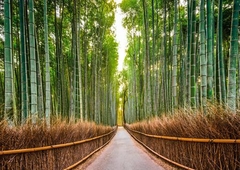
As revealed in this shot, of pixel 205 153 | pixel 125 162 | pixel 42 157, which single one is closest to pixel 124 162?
pixel 125 162

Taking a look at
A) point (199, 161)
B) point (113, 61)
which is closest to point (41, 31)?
point (199, 161)

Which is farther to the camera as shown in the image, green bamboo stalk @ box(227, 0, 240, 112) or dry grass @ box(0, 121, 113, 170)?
green bamboo stalk @ box(227, 0, 240, 112)

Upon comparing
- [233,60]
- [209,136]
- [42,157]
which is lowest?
[42,157]

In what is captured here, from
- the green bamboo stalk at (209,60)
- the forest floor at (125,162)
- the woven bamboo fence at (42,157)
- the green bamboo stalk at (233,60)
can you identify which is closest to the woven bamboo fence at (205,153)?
the forest floor at (125,162)

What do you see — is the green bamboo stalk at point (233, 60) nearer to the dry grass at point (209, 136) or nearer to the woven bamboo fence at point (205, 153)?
the dry grass at point (209, 136)

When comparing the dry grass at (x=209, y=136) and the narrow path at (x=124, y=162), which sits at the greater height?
the dry grass at (x=209, y=136)

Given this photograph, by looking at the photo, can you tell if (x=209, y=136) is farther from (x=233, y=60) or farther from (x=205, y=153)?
(x=233, y=60)

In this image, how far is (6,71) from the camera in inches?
121

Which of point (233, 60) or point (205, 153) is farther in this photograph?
point (233, 60)

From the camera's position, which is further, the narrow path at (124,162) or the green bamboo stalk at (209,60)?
the narrow path at (124,162)

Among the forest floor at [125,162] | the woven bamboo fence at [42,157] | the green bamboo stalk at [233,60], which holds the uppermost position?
the green bamboo stalk at [233,60]

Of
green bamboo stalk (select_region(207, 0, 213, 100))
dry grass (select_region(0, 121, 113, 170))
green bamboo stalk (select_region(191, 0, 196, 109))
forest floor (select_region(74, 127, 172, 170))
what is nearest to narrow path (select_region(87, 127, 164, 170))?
forest floor (select_region(74, 127, 172, 170))

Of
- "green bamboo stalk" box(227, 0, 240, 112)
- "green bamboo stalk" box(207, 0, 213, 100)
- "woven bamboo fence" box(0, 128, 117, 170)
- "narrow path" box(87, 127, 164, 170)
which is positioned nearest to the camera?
"woven bamboo fence" box(0, 128, 117, 170)

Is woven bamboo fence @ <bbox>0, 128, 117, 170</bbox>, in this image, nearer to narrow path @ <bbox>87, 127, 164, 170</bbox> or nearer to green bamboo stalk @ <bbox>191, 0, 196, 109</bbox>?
narrow path @ <bbox>87, 127, 164, 170</bbox>
